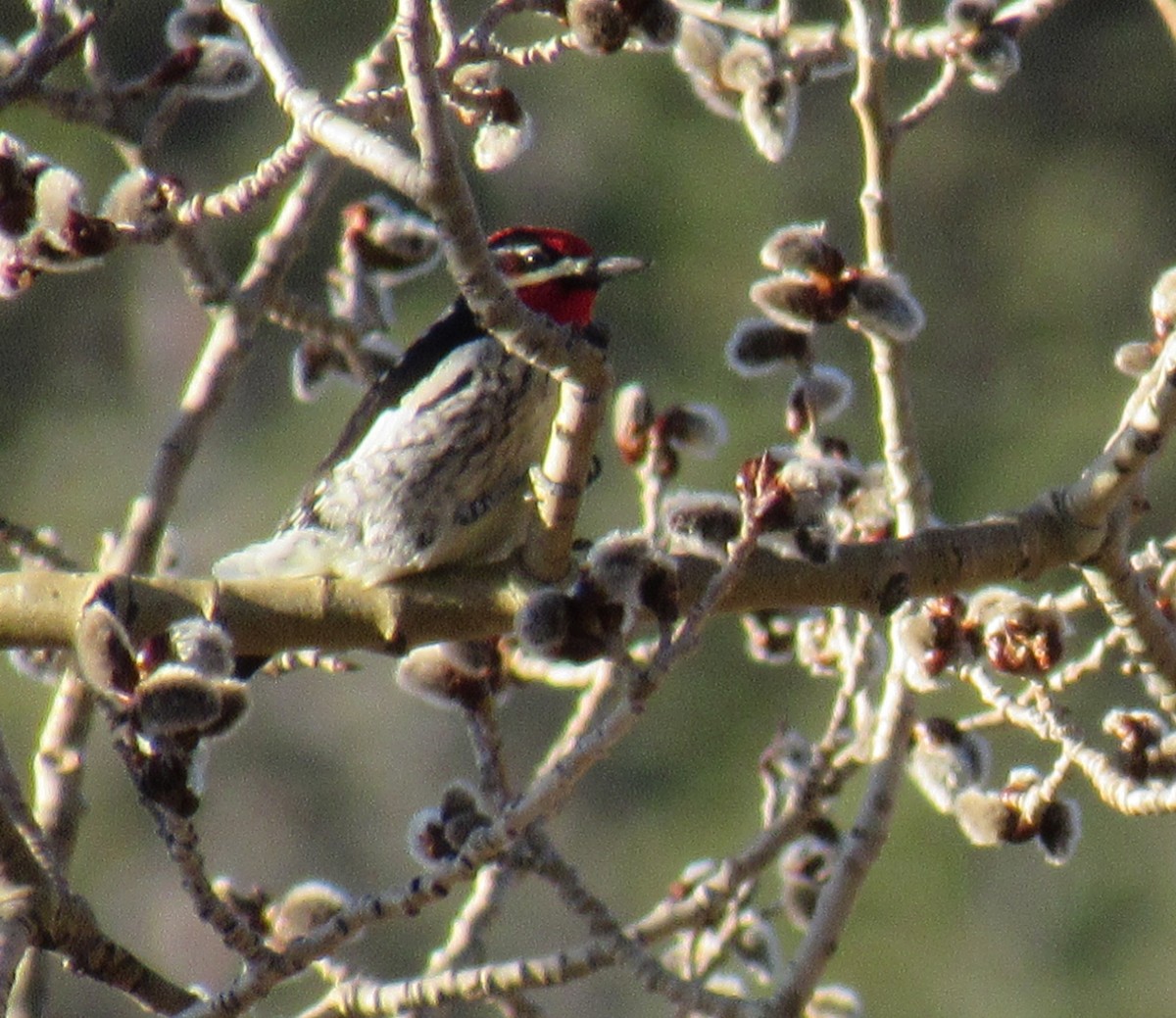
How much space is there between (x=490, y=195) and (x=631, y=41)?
667 cm

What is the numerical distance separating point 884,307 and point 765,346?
29 centimetres

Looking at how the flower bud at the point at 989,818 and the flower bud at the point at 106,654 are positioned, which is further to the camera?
the flower bud at the point at 989,818

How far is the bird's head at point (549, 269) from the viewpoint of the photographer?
3.41m

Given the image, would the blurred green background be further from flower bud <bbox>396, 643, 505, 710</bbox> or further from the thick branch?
the thick branch

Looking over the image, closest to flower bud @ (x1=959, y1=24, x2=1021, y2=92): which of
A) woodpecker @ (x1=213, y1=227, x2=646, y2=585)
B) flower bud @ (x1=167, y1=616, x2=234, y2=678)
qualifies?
woodpecker @ (x1=213, y1=227, x2=646, y2=585)

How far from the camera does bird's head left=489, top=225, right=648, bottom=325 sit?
3.41 m

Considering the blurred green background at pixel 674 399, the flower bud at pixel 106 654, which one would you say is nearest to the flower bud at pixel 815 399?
the flower bud at pixel 106 654

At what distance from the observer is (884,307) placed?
227 centimetres

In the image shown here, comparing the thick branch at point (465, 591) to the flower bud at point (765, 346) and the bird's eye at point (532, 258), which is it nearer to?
the flower bud at point (765, 346)

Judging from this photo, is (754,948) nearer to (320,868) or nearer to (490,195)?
(320,868)

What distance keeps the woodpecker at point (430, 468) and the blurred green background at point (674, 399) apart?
472cm

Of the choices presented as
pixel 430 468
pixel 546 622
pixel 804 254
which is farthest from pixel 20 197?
pixel 430 468

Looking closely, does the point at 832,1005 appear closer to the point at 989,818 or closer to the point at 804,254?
the point at 989,818

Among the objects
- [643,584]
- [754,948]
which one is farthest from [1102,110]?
[643,584]
